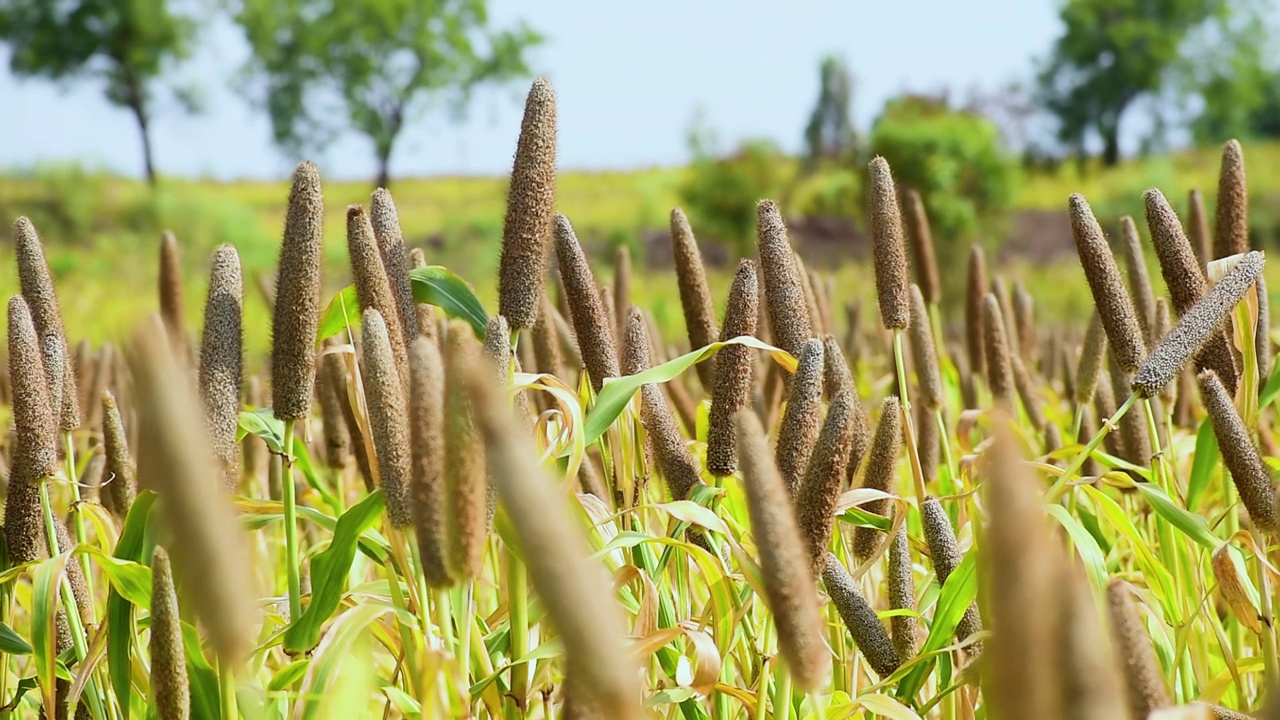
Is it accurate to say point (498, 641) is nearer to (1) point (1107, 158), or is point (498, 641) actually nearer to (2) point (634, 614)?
(2) point (634, 614)

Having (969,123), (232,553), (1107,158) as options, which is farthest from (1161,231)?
(1107,158)

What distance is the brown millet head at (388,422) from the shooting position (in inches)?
45.4

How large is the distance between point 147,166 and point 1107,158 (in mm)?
41304

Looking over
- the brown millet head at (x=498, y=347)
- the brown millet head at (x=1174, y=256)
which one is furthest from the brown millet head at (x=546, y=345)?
the brown millet head at (x=1174, y=256)

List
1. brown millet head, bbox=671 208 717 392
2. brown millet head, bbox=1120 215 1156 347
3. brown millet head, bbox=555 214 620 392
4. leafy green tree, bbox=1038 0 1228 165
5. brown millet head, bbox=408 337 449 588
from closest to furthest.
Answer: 1. brown millet head, bbox=408 337 449 588
2. brown millet head, bbox=555 214 620 392
3. brown millet head, bbox=671 208 717 392
4. brown millet head, bbox=1120 215 1156 347
5. leafy green tree, bbox=1038 0 1228 165

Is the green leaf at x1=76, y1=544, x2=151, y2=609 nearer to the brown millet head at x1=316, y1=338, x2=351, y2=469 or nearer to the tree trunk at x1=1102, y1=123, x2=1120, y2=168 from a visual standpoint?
the brown millet head at x1=316, y1=338, x2=351, y2=469

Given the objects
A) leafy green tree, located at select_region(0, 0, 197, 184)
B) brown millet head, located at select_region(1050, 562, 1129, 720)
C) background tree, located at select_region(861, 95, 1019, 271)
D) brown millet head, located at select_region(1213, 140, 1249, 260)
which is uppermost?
leafy green tree, located at select_region(0, 0, 197, 184)

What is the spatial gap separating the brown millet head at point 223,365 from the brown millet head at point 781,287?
68 cm

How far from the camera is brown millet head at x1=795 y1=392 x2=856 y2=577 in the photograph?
1198 millimetres

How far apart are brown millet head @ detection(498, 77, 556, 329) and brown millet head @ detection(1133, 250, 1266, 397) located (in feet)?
2.60

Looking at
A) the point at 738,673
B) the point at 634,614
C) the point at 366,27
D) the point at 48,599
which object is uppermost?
the point at 366,27

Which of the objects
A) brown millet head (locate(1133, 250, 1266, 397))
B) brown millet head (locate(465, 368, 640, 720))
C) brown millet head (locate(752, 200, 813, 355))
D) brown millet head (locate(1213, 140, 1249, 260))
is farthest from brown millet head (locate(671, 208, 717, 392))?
brown millet head (locate(465, 368, 640, 720))

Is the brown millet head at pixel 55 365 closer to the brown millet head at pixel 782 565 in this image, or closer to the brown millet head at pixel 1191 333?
the brown millet head at pixel 782 565

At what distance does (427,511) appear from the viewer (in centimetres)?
94
